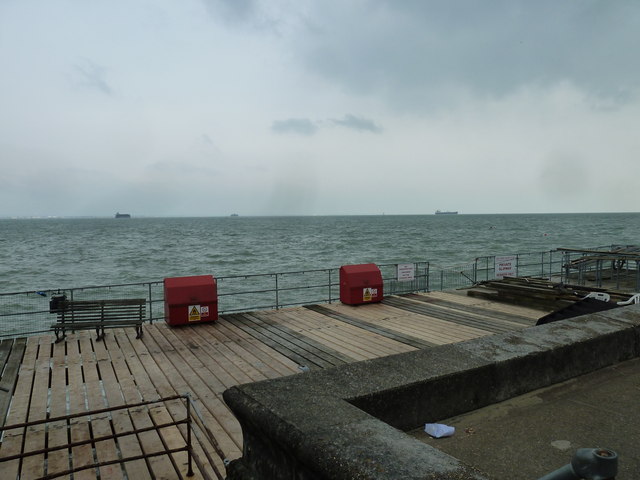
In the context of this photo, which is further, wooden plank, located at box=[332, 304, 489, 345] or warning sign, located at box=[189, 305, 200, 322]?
warning sign, located at box=[189, 305, 200, 322]

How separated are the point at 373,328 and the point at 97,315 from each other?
6410mm

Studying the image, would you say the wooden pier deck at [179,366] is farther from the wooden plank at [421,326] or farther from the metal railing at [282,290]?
the metal railing at [282,290]

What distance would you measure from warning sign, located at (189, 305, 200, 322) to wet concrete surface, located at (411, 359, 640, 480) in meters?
9.32

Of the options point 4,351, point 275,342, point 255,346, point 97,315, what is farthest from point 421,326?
point 4,351

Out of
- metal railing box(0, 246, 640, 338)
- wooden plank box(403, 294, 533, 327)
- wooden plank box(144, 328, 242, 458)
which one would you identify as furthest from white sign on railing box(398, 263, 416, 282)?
wooden plank box(144, 328, 242, 458)

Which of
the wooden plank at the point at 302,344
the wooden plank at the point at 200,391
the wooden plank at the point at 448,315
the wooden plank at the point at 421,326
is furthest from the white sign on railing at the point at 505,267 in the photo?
the wooden plank at the point at 200,391

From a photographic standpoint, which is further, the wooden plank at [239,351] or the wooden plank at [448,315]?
the wooden plank at [448,315]

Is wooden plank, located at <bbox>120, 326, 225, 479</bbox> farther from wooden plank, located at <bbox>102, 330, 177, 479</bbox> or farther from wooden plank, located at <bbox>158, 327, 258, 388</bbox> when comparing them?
wooden plank, located at <bbox>158, 327, 258, 388</bbox>

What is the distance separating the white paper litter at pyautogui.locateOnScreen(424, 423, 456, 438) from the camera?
337 cm

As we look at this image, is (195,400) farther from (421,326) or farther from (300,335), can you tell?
(421,326)

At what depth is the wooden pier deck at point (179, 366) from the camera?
5.73 meters

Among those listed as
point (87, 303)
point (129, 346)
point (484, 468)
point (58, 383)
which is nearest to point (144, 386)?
A: point (58, 383)

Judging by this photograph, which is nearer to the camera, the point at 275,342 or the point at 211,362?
the point at 211,362

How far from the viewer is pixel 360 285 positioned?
47.0ft
